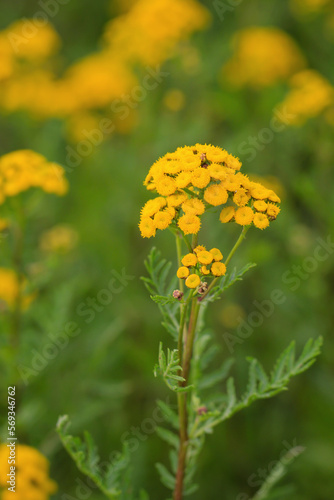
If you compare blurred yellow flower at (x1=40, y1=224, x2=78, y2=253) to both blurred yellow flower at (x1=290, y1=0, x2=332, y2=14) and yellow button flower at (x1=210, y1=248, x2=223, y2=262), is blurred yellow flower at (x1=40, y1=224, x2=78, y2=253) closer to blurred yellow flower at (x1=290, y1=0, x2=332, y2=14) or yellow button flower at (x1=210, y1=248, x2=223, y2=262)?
yellow button flower at (x1=210, y1=248, x2=223, y2=262)

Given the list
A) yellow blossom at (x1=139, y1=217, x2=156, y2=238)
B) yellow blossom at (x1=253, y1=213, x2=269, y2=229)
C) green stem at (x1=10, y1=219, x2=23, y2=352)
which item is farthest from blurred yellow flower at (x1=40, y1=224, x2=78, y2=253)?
yellow blossom at (x1=253, y1=213, x2=269, y2=229)

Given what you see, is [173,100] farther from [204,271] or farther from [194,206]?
[204,271]

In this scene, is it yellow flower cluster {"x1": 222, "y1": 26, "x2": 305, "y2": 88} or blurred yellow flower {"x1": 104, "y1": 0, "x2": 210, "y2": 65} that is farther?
yellow flower cluster {"x1": 222, "y1": 26, "x2": 305, "y2": 88}

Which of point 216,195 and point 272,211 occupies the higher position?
point 216,195

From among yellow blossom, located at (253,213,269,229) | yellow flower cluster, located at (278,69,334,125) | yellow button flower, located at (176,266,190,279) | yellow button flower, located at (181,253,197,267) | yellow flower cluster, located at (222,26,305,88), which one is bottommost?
yellow button flower, located at (176,266,190,279)

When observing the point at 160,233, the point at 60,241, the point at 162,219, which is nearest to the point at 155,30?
the point at 160,233

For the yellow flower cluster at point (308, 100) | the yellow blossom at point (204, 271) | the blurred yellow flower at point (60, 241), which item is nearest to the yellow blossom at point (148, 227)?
the yellow blossom at point (204, 271)

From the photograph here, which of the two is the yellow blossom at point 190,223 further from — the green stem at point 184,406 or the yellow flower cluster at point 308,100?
the yellow flower cluster at point 308,100
